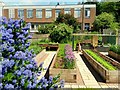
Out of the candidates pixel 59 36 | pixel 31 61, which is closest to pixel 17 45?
pixel 31 61

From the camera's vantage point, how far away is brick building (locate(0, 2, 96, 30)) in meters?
50.2

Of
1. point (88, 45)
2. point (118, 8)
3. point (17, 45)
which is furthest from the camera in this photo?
point (118, 8)

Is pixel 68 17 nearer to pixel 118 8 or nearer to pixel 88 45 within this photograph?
pixel 118 8

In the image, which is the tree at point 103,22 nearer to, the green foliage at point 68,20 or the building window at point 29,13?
the green foliage at point 68,20

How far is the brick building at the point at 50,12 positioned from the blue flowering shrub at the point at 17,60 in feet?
151

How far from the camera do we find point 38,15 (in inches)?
2046

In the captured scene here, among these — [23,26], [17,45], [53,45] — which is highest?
[23,26]

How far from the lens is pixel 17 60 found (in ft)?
10.4

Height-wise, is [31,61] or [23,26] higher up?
[23,26]

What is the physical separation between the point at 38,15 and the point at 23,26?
48852 mm

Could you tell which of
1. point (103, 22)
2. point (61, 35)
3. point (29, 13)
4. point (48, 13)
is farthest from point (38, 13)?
point (61, 35)

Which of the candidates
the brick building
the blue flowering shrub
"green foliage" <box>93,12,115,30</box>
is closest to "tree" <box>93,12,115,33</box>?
"green foliage" <box>93,12,115,30</box>

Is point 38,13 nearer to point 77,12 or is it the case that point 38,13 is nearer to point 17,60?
point 77,12

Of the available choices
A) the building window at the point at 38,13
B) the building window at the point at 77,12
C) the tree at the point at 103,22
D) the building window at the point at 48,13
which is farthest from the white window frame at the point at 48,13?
the tree at the point at 103,22
